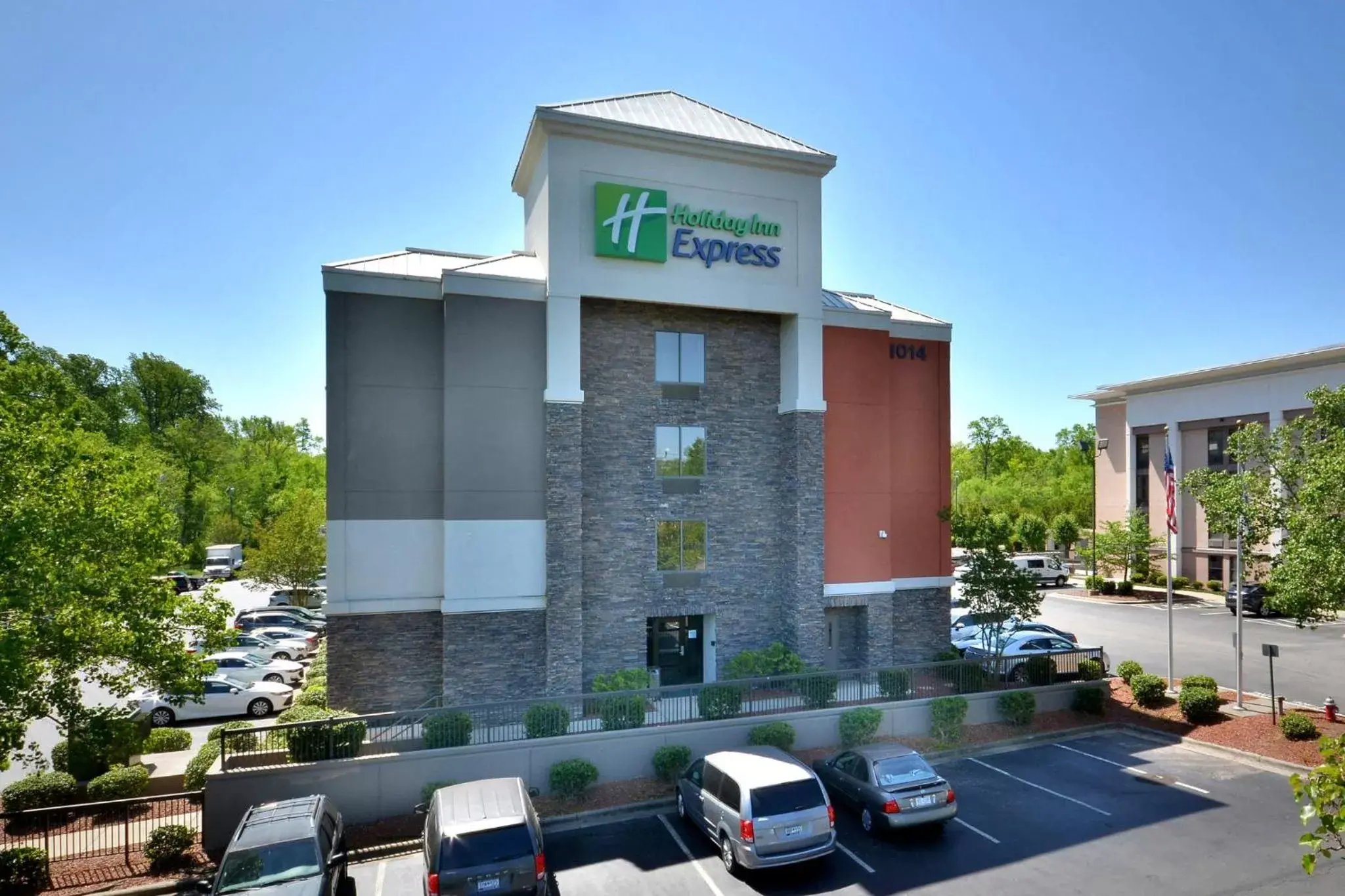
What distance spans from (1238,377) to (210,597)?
5331 centimetres

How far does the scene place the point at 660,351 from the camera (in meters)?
20.6

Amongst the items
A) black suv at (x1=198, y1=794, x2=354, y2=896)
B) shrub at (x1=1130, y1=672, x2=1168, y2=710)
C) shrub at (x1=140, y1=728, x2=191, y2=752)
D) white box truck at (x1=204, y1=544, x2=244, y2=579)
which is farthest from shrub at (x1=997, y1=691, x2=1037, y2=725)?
white box truck at (x1=204, y1=544, x2=244, y2=579)

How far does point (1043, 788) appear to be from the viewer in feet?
49.6

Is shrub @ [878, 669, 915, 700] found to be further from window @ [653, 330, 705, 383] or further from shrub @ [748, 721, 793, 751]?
window @ [653, 330, 705, 383]

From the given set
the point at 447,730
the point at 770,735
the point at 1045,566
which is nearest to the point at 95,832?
the point at 447,730

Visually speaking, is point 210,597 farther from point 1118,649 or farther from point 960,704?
point 1118,649

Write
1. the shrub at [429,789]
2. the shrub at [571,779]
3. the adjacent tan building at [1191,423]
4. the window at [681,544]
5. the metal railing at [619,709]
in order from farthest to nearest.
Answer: the adjacent tan building at [1191,423] < the window at [681,544] < the shrub at [571,779] < the shrub at [429,789] < the metal railing at [619,709]

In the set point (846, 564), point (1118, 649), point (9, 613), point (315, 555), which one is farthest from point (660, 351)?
point (315, 555)

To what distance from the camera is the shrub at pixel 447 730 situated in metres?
14.7

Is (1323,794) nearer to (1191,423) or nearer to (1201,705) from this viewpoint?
(1201,705)

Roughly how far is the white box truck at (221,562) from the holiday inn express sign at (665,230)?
5039 centimetres

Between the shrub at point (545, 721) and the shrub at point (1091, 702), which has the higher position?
the shrub at point (545, 721)

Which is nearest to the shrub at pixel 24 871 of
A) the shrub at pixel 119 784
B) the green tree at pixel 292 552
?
the shrub at pixel 119 784

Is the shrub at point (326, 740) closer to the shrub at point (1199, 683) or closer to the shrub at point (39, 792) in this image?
the shrub at point (39, 792)
